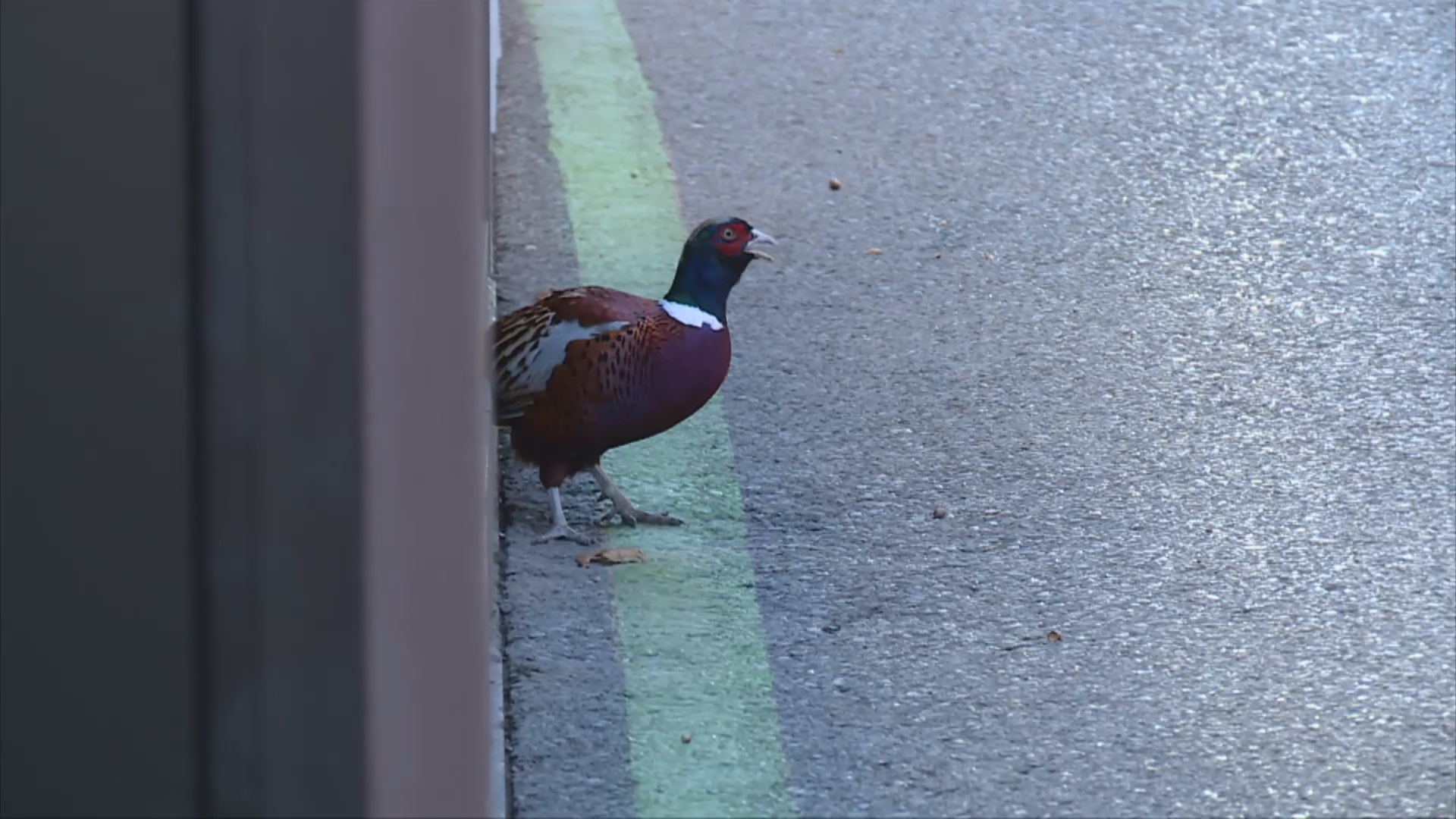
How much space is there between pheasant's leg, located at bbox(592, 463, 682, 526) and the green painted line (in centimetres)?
2

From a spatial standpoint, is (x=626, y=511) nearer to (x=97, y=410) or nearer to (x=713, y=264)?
(x=713, y=264)

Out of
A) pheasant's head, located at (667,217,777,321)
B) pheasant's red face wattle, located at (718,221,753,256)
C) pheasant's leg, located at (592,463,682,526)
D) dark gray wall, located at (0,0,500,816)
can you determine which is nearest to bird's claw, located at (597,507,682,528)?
pheasant's leg, located at (592,463,682,526)

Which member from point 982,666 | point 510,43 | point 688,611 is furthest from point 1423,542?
point 510,43

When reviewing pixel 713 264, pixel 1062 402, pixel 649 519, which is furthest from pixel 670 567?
pixel 1062 402

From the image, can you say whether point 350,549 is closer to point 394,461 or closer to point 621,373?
point 394,461

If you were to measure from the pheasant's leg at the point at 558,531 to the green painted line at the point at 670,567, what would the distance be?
73 mm

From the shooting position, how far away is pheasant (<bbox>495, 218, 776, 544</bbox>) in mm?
3496

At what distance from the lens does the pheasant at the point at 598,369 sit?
350 centimetres

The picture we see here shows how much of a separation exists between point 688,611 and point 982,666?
532 mm

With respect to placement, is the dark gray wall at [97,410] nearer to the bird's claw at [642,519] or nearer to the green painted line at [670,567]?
the green painted line at [670,567]

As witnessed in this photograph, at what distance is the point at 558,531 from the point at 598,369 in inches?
14.3

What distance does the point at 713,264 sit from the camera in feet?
12.1

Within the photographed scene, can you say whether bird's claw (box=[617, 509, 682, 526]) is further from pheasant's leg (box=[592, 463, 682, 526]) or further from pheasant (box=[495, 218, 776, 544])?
pheasant (box=[495, 218, 776, 544])

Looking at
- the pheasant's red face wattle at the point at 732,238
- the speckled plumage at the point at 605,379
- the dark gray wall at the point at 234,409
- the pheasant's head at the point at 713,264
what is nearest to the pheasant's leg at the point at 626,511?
the speckled plumage at the point at 605,379
